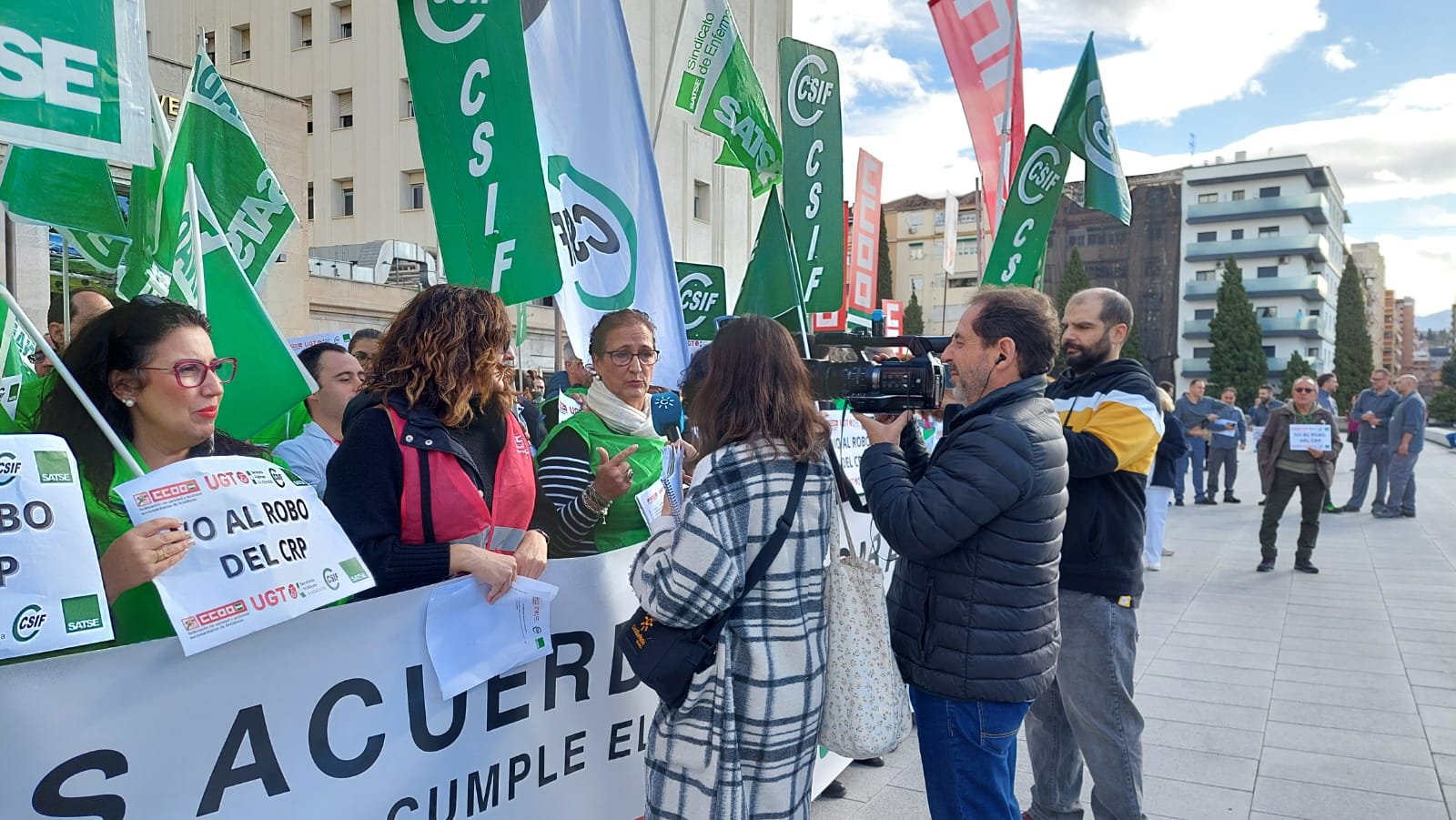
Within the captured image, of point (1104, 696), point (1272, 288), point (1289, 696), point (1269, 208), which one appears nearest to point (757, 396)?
point (1104, 696)

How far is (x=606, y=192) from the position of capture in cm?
Answer: 352

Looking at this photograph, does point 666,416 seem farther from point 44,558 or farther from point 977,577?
point 44,558

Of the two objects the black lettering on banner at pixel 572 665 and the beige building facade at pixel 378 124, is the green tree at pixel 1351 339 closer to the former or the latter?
the beige building facade at pixel 378 124

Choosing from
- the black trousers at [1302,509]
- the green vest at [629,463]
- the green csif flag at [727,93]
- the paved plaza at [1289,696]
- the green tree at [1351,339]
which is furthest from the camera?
the green tree at [1351,339]

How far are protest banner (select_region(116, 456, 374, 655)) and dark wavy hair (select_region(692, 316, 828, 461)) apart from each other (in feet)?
2.82

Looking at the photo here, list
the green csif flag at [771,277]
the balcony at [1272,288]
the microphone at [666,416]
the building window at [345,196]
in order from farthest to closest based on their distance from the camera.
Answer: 1. the balcony at [1272,288]
2. the building window at [345,196]
3. the green csif flag at [771,277]
4. the microphone at [666,416]

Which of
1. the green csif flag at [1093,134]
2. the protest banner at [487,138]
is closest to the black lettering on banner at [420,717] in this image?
the protest banner at [487,138]

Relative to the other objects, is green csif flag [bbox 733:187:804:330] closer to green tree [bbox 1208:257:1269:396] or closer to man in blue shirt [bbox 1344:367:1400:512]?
man in blue shirt [bbox 1344:367:1400:512]

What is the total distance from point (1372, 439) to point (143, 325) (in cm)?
1536

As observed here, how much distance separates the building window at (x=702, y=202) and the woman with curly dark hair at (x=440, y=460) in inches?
1003

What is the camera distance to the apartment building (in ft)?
238

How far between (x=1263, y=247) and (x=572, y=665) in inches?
3291

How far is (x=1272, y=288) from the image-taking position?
74.4 metres

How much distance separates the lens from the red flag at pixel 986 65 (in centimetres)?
691
